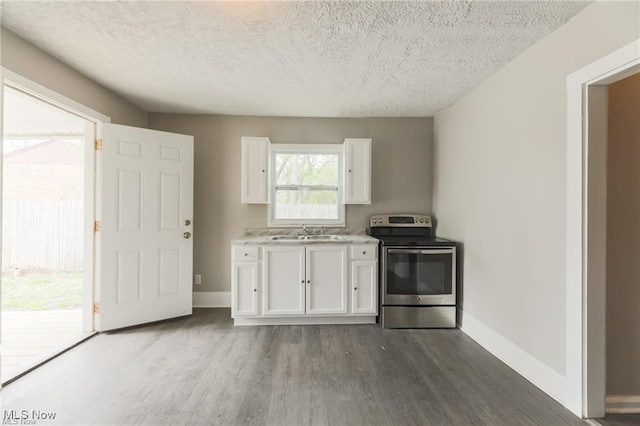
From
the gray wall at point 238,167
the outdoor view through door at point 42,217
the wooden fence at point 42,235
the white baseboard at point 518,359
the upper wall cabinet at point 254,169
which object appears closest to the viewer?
the white baseboard at point 518,359

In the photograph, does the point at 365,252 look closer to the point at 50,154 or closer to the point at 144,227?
the point at 144,227

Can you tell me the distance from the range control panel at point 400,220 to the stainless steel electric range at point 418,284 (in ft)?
1.80

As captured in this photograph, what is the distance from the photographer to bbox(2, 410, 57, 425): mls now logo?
5.06 ft

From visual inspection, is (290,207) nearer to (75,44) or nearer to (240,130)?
(240,130)

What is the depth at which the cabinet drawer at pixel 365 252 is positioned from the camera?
2.86 m

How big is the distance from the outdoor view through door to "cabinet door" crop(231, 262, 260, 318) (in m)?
1.72

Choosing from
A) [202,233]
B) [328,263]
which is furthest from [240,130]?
[328,263]

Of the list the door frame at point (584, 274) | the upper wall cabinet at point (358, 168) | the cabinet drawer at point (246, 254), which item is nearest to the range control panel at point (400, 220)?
the upper wall cabinet at point (358, 168)

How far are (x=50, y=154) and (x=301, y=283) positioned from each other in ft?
16.5

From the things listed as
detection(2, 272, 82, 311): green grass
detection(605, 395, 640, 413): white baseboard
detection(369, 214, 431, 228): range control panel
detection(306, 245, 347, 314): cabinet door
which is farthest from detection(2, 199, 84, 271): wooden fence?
detection(605, 395, 640, 413): white baseboard

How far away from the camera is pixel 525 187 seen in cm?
197

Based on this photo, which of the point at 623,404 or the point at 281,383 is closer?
the point at 623,404

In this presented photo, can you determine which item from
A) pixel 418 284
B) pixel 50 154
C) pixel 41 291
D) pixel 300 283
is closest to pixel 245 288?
pixel 300 283

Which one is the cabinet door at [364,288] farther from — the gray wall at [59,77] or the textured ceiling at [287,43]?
the gray wall at [59,77]
